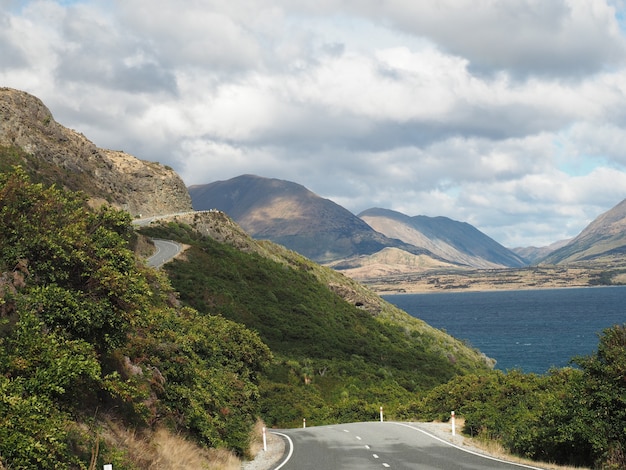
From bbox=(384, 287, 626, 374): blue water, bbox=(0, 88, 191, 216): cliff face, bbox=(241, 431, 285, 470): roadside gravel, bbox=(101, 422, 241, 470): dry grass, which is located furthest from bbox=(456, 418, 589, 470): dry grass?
bbox=(0, 88, 191, 216): cliff face

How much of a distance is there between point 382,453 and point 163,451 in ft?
23.9

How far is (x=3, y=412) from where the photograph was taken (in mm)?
10195

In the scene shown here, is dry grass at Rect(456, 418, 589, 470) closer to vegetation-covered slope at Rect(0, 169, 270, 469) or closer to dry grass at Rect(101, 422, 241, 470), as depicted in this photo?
dry grass at Rect(101, 422, 241, 470)

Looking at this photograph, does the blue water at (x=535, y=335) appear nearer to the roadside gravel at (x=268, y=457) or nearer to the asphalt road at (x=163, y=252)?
the asphalt road at (x=163, y=252)

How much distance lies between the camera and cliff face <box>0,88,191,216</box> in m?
78.3

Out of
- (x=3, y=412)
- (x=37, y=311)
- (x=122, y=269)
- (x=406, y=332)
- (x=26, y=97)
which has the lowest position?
(x=406, y=332)

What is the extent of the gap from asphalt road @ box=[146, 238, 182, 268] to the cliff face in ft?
35.9

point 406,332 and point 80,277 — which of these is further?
point 406,332

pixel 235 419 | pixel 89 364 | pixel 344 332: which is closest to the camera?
pixel 89 364

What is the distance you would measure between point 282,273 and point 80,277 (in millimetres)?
71803

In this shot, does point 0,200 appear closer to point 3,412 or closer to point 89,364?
point 89,364

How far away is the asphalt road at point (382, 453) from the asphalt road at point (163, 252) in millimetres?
42793

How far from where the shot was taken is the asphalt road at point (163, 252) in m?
65.1

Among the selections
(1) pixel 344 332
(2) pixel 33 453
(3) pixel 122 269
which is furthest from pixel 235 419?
(1) pixel 344 332
